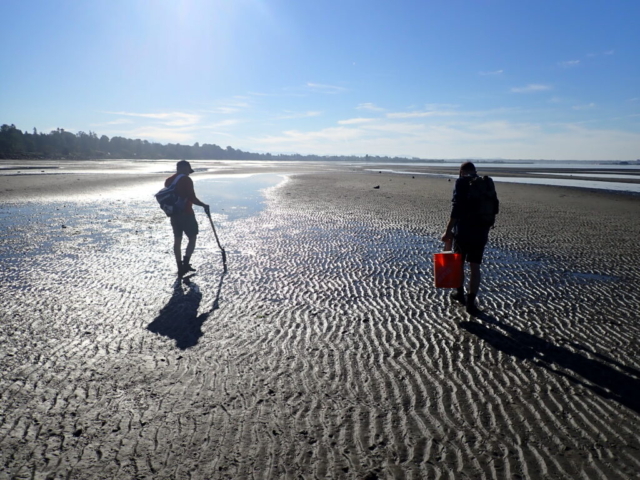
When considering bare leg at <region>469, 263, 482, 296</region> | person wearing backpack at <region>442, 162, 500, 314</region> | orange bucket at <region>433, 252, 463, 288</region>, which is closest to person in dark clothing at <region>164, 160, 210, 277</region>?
orange bucket at <region>433, 252, 463, 288</region>

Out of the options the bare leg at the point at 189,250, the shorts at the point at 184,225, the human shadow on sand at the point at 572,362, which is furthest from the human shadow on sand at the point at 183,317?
the human shadow on sand at the point at 572,362

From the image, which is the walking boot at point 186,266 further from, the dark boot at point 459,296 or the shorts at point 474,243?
the shorts at point 474,243

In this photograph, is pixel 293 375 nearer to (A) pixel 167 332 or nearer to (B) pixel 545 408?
(A) pixel 167 332

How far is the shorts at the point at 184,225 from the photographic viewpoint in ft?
24.7

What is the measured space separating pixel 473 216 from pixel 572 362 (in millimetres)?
2122

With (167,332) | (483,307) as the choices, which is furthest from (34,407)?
(483,307)

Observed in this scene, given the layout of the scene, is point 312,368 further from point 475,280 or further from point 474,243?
point 474,243

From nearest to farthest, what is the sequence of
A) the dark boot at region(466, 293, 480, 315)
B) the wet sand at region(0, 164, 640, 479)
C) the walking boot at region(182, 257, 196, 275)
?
the wet sand at region(0, 164, 640, 479) < the dark boot at region(466, 293, 480, 315) < the walking boot at region(182, 257, 196, 275)

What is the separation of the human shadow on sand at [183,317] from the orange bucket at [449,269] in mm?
3173

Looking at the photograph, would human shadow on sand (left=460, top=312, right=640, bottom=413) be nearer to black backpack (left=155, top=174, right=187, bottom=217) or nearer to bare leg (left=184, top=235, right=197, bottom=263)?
bare leg (left=184, top=235, right=197, bottom=263)

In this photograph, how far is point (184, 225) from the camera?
760 centimetres

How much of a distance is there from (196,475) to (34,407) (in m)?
1.67

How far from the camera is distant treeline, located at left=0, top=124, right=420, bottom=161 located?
95481mm

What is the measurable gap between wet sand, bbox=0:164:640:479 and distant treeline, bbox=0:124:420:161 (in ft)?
327
